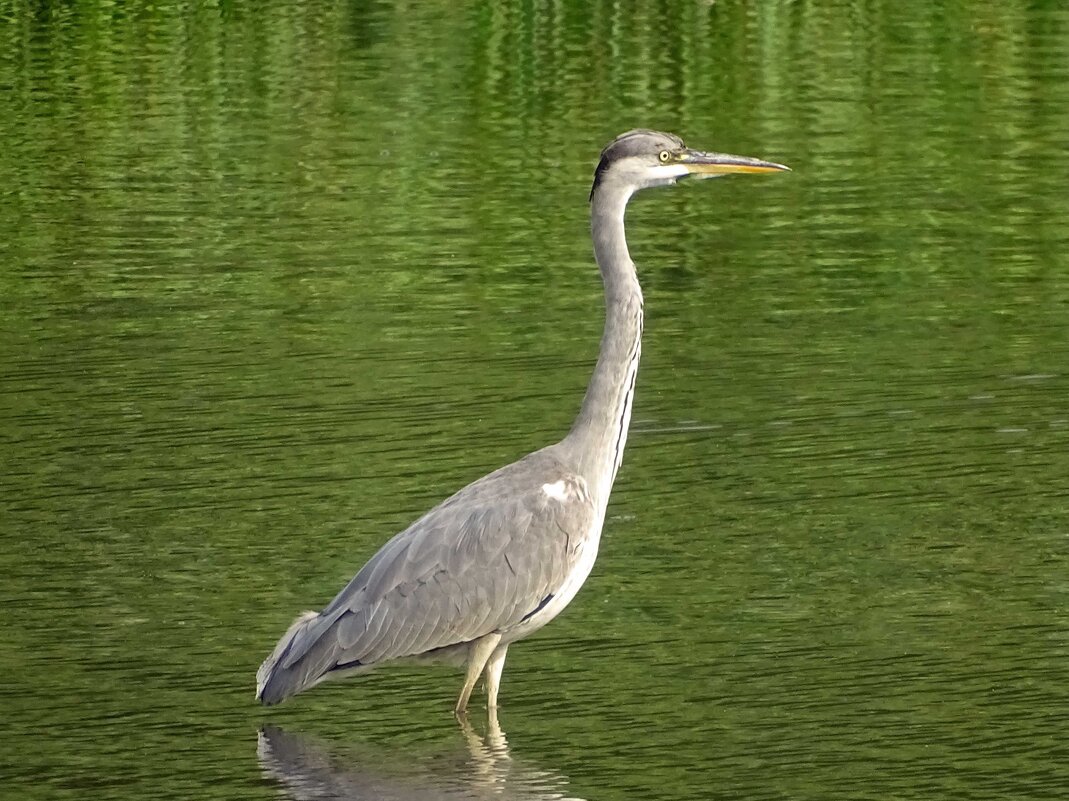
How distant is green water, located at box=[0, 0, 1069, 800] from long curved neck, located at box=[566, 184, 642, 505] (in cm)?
76

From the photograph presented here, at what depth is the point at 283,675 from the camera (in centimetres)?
807

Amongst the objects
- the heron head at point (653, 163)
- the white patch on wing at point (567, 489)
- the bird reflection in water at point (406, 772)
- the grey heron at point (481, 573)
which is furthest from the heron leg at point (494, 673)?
the heron head at point (653, 163)

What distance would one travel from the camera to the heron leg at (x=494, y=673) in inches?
320

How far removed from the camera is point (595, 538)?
8.32m

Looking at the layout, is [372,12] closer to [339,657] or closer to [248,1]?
[248,1]

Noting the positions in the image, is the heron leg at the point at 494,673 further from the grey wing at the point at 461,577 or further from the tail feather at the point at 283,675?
the tail feather at the point at 283,675

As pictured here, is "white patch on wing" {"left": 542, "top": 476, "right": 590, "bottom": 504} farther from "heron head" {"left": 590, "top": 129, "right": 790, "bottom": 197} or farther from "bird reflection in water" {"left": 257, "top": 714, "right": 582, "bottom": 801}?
"heron head" {"left": 590, "top": 129, "right": 790, "bottom": 197}

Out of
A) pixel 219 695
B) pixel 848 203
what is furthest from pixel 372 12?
pixel 219 695

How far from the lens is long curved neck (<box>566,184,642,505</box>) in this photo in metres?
8.44

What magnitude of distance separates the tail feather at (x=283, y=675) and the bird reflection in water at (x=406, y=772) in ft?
0.52

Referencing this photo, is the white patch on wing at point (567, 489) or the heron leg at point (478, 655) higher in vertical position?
the white patch on wing at point (567, 489)

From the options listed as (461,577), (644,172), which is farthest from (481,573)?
(644,172)

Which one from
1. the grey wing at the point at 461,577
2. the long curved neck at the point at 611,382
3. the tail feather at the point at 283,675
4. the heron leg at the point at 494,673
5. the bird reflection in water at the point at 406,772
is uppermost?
the long curved neck at the point at 611,382

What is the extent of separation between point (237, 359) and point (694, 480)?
346cm
